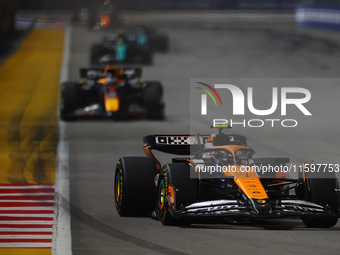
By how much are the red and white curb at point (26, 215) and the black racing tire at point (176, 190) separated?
1.39 metres

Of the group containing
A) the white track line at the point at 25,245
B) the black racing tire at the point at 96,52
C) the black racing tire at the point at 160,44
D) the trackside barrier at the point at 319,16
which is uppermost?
the white track line at the point at 25,245

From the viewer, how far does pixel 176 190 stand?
11.4 metres

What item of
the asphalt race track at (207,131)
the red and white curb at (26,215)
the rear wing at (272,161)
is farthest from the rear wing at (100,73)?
the rear wing at (272,161)

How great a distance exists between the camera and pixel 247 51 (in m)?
48.8

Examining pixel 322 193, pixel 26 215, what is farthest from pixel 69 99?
pixel 322 193

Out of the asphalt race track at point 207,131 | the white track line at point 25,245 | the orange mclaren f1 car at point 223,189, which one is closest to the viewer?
the white track line at point 25,245

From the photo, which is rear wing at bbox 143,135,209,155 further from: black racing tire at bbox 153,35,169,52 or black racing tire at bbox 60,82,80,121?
black racing tire at bbox 153,35,169,52

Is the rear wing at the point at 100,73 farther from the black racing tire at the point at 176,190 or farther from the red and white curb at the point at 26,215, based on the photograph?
the black racing tire at the point at 176,190

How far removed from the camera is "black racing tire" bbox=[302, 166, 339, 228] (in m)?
11.7

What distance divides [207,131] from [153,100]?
8.48 ft

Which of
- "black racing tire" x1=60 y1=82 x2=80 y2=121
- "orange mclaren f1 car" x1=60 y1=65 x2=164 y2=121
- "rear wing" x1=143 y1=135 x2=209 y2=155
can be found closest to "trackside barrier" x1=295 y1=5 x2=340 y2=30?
"orange mclaren f1 car" x1=60 y1=65 x2=164 y2=121

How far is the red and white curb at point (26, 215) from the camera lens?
10.8 m

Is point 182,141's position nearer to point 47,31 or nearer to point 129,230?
point 129,230

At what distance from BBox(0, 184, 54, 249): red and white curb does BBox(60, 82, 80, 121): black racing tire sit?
9.91 meters
